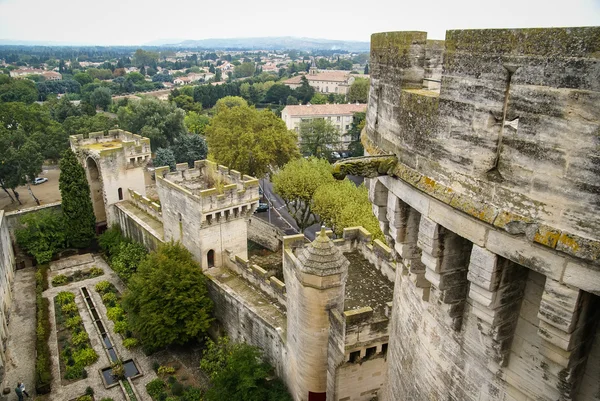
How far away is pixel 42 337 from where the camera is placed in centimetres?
2384

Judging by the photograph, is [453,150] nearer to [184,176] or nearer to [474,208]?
[474,208]

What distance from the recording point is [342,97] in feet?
333

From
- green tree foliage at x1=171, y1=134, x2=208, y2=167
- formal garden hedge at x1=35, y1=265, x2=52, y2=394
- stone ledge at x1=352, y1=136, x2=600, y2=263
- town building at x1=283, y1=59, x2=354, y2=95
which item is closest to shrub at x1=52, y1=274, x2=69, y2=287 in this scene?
formal garden hedge at x1=35, y1=265, x2=52, y2=394

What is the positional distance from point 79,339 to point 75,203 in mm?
11469

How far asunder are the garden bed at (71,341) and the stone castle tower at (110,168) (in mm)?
7885

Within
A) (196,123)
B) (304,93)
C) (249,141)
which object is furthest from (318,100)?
(249,141)

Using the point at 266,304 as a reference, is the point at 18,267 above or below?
below

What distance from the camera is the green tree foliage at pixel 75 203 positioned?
1238 inches

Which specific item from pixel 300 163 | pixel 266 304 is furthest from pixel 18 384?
pixel 300 163

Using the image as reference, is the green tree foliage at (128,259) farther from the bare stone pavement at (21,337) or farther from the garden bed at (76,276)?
the bare stone pavement at (21,337)

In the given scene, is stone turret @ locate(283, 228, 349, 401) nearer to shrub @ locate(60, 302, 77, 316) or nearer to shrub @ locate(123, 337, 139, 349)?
shrub @ locate(123, 337, 139, 349)

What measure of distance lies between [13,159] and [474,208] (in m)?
42.6

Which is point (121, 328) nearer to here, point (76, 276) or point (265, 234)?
point (76, 276)

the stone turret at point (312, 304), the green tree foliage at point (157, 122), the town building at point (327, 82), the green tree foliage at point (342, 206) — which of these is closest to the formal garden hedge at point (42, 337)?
the stone turret at point (312, 304)
